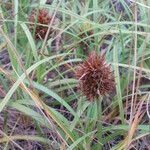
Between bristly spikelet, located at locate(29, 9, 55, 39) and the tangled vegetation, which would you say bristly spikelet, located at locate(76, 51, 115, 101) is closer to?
the tangled vegetation

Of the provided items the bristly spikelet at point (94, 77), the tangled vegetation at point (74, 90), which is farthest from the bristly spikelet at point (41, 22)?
the bristly spikelet at point (94, 77)

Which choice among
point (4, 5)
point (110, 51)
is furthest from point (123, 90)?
point (4, 5)

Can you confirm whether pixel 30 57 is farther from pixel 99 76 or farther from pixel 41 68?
pixel 99 76

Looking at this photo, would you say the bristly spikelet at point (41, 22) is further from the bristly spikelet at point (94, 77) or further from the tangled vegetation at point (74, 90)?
the bristly spikelet at point (94, 77)

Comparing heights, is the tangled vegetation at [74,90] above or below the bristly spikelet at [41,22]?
below

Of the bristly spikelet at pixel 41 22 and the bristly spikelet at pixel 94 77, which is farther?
the bristly spikelet at pixel 41 22

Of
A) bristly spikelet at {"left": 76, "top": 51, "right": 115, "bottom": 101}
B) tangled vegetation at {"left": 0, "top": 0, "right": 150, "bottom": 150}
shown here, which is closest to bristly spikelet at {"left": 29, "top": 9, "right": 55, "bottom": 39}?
tangled vegetation at {"left": 0, "top": 0, "right": 150, "bottom": 150}

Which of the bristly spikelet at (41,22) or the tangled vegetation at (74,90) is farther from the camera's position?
the bristly spikelet at (41,22)

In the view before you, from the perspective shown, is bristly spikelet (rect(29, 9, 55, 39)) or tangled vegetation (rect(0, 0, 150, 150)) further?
bristly spikelet (rect(29, 9, 55, 39))
